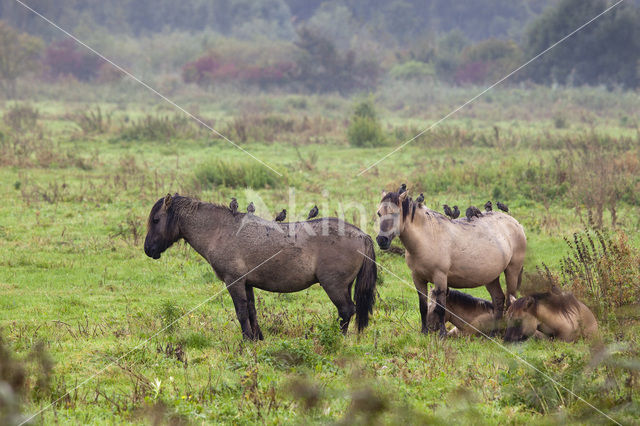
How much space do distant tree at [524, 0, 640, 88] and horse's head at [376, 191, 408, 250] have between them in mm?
48217

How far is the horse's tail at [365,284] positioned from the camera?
809cm

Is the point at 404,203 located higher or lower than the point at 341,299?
higher

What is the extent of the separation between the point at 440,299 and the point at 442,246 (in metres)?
0.62

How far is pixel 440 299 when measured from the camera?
8.05m

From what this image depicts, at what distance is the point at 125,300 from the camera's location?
9.94 m

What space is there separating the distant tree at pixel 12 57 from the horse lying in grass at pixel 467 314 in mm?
41004

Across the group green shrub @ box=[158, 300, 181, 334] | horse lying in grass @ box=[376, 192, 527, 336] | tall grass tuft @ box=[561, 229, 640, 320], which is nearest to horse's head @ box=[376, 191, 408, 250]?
horse lying in grass @ box=[376, 192, 527, 336]

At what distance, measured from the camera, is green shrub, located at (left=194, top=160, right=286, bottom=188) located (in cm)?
1806

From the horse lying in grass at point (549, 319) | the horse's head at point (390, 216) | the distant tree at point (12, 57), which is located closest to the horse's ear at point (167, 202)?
the horse's head at point (390, 216)

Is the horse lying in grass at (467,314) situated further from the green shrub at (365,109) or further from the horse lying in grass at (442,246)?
the green shrub at (365,109)

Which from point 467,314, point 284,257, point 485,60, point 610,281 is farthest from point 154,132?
point 485,60

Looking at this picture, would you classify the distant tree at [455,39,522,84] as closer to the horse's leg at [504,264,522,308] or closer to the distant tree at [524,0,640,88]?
the distant tree at [524,0,640,88]

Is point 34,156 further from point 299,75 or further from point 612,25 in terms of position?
point 612,25

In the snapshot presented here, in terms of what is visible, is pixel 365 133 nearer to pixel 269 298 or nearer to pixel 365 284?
pixel 269 298
